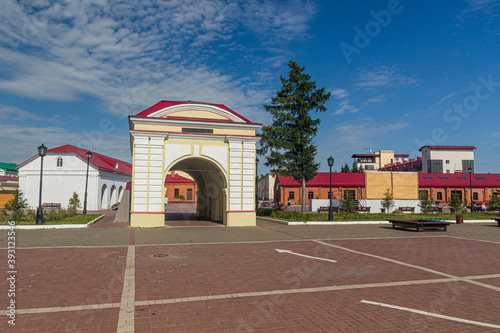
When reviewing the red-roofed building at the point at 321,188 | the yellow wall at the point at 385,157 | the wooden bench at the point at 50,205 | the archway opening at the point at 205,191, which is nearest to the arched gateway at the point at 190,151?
the archway opening at the point at 205,191

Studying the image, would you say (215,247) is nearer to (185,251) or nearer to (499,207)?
(185,251)

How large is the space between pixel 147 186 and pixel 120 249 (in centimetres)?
785

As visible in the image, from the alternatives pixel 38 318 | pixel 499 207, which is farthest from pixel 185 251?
pixel 499 207

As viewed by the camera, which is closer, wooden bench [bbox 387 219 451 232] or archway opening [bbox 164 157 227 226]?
wooden bench [bbox 387 219 451 232]

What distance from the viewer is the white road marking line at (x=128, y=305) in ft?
15.8

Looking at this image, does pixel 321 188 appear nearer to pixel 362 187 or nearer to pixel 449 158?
pixel 362 187

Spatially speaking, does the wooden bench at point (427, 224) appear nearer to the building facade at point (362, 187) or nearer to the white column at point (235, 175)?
the white column at point (235, 175)

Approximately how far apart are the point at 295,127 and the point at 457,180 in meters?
39.9

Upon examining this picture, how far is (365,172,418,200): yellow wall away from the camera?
3984 cm

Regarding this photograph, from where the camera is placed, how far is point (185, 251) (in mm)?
11125

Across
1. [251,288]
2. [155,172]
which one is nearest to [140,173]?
[155,172]

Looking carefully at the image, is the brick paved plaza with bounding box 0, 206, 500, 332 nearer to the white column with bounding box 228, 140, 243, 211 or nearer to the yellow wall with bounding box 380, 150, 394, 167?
the white column with bounding box 228, 140, 243, 211

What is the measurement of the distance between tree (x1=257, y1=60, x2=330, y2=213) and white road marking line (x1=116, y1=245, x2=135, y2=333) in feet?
62.1

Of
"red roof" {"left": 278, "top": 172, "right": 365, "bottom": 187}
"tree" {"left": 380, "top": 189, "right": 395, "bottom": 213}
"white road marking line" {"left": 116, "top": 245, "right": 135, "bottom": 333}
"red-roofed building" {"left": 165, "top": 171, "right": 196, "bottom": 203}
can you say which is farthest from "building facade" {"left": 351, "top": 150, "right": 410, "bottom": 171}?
"white road marking line" {"left": 116, "top": 245, "right": 135, "bottom": 333}
